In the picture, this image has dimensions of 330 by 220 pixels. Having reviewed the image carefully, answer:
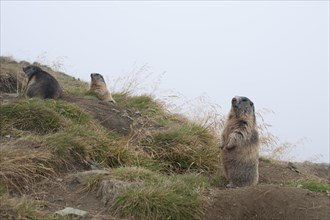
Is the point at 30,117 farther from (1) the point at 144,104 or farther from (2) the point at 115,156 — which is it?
(1) the point at 144,104

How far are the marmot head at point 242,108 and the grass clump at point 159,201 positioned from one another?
5.88ft

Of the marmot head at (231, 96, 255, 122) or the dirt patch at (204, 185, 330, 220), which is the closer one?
the dirt patch at (204, 185, 330, 220)

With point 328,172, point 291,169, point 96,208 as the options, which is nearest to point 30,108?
point 96,208

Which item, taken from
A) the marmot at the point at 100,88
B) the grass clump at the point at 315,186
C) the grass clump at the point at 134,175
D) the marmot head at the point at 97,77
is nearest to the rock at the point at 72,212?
the grass clump at the point at 134,175

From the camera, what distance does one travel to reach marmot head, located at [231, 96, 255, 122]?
21.4ft

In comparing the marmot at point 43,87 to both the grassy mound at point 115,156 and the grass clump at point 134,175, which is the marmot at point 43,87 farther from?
the grass clump at point 134,175

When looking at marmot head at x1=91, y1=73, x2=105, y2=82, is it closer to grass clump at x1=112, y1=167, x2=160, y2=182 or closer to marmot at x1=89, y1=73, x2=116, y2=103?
marmot at x1=89, y1=73, x2=116, y2=103

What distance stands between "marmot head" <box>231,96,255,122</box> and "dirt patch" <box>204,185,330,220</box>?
148 cm

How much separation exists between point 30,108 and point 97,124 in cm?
106

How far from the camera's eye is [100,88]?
417 inches

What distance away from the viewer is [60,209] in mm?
4652

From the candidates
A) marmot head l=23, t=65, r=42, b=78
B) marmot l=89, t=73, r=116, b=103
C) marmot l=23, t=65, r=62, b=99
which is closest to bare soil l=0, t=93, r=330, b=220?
marmot l=23, t=65, r=62, b=99

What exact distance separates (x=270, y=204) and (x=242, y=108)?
1844 millimetres

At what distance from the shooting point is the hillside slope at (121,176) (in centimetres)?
471
